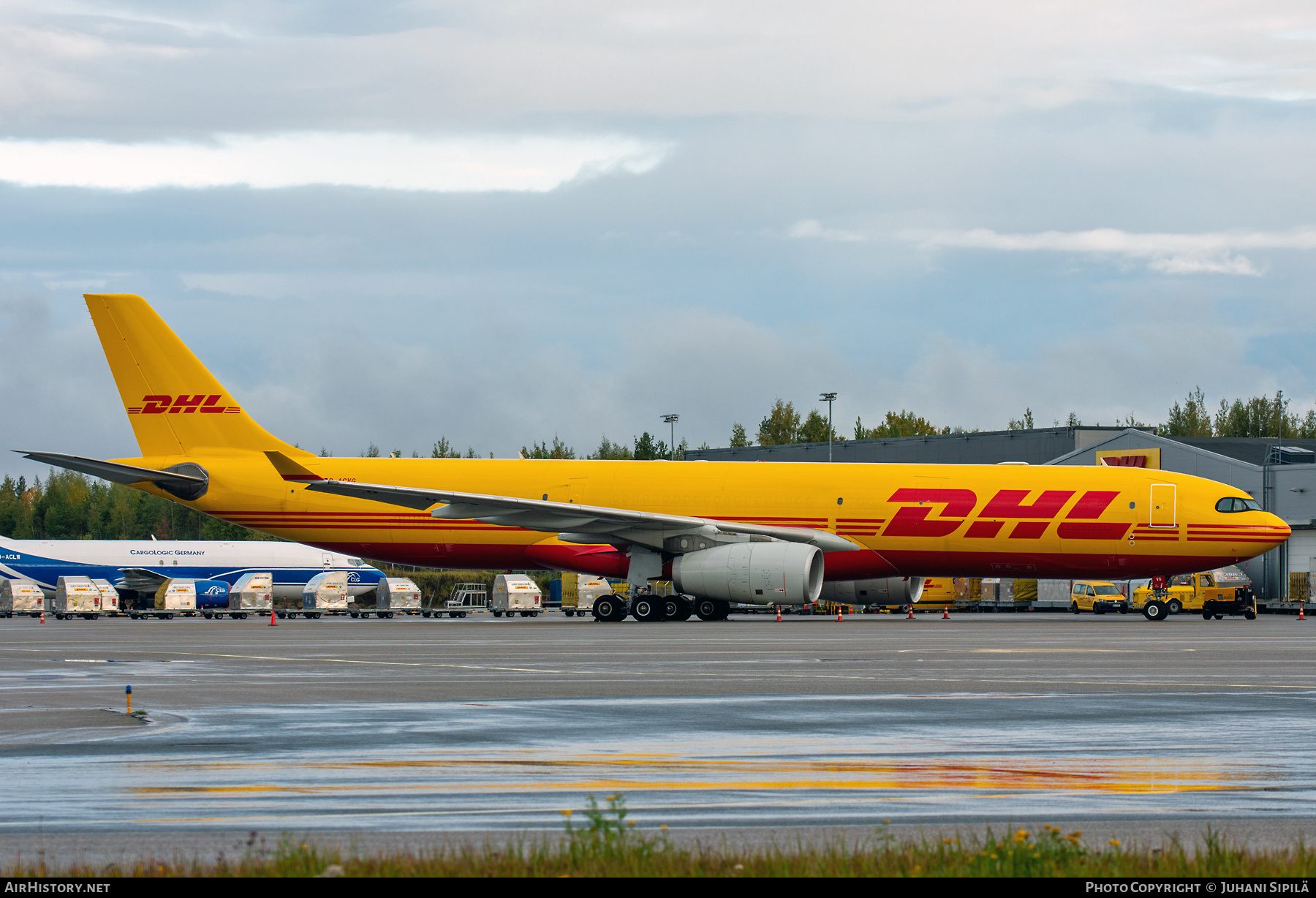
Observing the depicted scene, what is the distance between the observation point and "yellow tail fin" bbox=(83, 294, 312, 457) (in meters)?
43.4

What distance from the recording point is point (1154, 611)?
46906mm

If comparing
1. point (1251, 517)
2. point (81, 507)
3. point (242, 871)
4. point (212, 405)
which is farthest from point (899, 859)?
point (81, 507)

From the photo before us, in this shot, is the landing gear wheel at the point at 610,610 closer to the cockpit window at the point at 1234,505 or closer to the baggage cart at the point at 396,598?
the cockpit window at the point at 1234,505

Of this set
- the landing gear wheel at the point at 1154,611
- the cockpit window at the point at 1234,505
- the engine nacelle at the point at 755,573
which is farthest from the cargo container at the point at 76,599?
the cockpit window at the point at 1234,505

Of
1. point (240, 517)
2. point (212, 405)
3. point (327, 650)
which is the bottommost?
Answer: point (327, 650)

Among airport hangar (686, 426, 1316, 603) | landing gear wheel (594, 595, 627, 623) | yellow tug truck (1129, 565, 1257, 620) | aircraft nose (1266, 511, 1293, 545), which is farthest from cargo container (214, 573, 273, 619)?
aircraft nose (1266, 511, 1293, 545)

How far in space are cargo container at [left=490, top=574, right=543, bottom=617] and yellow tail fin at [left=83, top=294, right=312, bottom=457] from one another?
44.4 ft

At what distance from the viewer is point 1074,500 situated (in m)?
38.8

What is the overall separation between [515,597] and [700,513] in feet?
53.0

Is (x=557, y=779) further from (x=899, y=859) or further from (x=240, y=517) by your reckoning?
(x=240, y=517)

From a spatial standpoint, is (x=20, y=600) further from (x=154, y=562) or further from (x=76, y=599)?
(x=154, y=562)

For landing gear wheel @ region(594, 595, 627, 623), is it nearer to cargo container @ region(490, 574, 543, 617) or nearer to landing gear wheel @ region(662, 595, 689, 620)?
landing gear wheel @ region(662, 595, 689, 620)

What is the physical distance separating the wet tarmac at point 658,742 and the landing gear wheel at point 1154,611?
22.3m

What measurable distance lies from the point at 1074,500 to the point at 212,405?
25544mm
